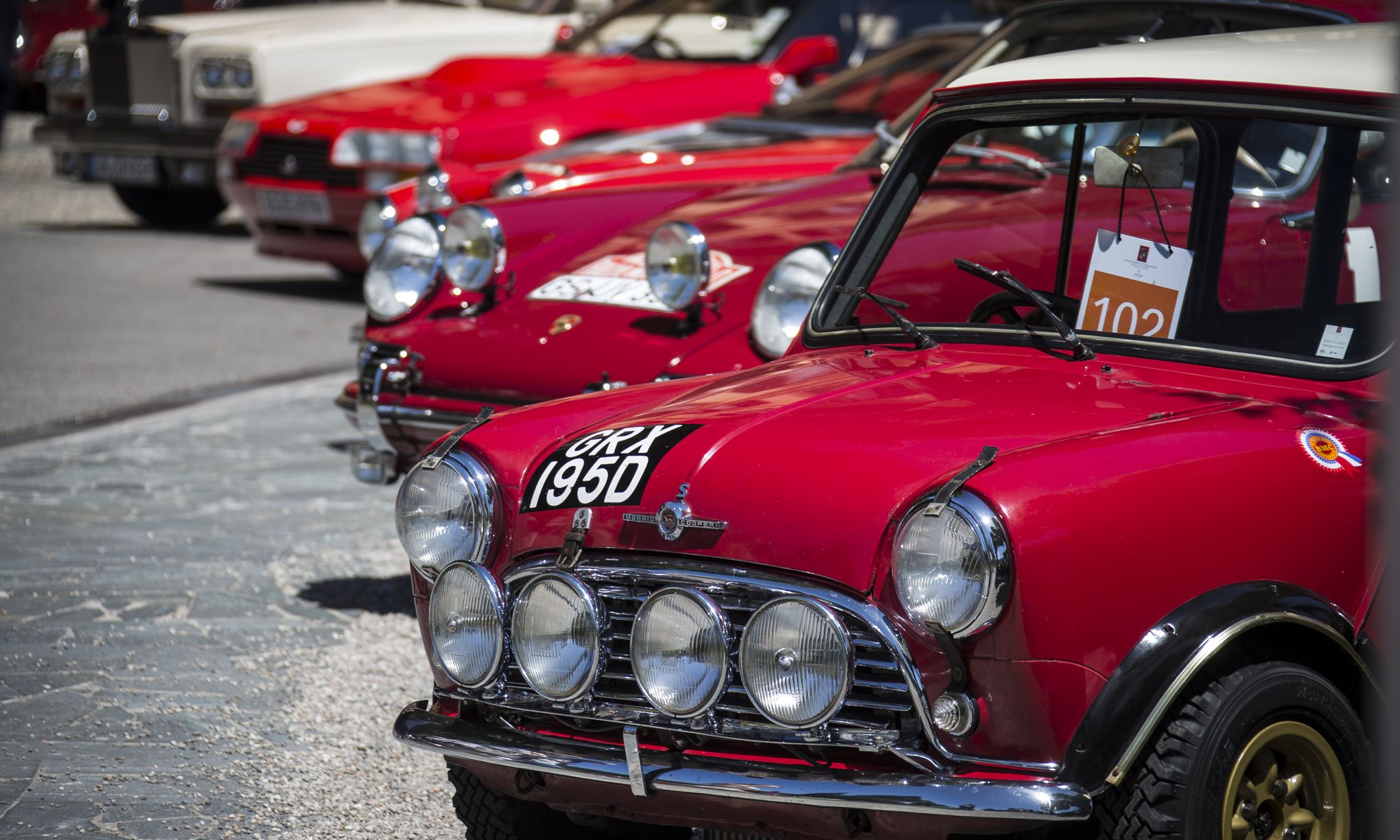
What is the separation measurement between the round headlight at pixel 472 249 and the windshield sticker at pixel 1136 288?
2451mm

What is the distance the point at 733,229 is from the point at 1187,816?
3.09 m

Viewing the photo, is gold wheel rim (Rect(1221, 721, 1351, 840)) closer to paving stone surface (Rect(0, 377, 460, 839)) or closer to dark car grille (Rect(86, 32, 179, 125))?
paving stone surface (Rect(0, 377, 460, 839))

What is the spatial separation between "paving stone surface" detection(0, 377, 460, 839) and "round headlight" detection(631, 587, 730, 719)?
3.67 ft

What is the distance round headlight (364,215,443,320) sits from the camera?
216 inches

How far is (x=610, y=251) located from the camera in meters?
5.40

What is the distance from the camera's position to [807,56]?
8.78 meters

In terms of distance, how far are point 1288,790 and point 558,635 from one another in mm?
1197

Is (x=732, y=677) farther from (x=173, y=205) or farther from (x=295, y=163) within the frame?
(x=173, y=205)

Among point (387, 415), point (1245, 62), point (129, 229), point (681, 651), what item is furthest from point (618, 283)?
point (129, 229)

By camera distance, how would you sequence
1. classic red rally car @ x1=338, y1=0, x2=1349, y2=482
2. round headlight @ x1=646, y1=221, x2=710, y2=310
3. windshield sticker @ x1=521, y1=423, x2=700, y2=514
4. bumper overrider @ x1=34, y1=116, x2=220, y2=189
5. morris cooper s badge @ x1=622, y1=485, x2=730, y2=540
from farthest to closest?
1. bumper overrider @ x1=34, y1=116, x2=220, y2=189
2. round headlight @ x1=646, y1=221, x2=710, y2=310
3. classic red rally car @ x1=338, y1=0, x2=1349, y2=482
4. windshield sticker @ x1=521, y1=423, x2=700, y2=514
5. morris cooper s badge @ x1=622, y1=485, x2=730, y2=540

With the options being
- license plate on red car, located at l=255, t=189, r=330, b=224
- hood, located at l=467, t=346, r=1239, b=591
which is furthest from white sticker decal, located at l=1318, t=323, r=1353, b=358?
license plate on red car, located at l=255, t=189, r=330, b=224

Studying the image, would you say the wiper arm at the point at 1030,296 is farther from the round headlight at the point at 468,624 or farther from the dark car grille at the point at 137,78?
the dark car grille at the point at 137,78

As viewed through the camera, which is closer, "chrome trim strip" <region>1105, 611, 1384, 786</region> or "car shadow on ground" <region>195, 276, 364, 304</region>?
"chrome trim strip" <region>1105, 611, 1384, 786</region>

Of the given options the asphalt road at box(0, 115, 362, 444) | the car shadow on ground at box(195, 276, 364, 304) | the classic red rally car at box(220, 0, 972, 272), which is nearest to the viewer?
the asphalt road at box(0, 115, 362, 444)
